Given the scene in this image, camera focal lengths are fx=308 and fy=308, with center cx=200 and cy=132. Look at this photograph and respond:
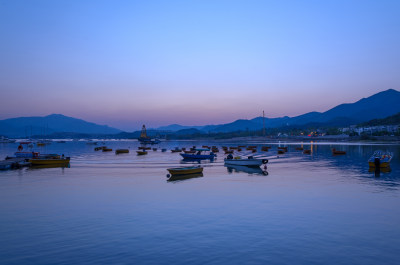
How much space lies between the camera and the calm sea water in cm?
1575

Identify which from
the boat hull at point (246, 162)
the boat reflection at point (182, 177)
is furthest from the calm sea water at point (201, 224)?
the boat hull at point (246, 162)

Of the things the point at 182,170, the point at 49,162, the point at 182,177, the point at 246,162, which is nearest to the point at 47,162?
the point at 49,162

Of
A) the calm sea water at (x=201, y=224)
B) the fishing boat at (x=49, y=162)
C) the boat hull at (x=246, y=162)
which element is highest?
the fishing boat at (x=49, y=162)

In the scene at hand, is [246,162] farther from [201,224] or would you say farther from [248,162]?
[201,224]

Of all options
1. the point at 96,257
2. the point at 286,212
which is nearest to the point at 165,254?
the point at 96,257

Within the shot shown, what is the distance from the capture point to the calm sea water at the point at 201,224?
15.8m

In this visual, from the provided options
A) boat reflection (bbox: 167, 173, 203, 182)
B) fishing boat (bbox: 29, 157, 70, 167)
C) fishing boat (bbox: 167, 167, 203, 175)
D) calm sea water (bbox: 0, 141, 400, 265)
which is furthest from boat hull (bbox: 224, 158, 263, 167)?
fishing boat (bbox: 29, 157, 70, 167)

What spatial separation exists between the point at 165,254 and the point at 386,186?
31.7m

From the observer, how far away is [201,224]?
21.4 m

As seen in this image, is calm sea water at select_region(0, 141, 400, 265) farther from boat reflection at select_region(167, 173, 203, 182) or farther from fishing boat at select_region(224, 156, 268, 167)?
fishing boat at select_region(224, 156, 268, 167)

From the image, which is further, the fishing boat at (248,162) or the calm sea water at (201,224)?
the fishing boat at (248,162)

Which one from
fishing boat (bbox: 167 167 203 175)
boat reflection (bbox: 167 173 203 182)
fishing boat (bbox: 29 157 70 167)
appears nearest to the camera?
boat reflection (bbox: 167 173 203 182)

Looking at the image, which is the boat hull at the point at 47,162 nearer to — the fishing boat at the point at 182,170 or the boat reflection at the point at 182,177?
the fishing boat at the point at 182,170

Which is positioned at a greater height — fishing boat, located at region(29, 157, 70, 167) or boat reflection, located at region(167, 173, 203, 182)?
Result: fishing boat, located at region(29, 157, 70, 167)
